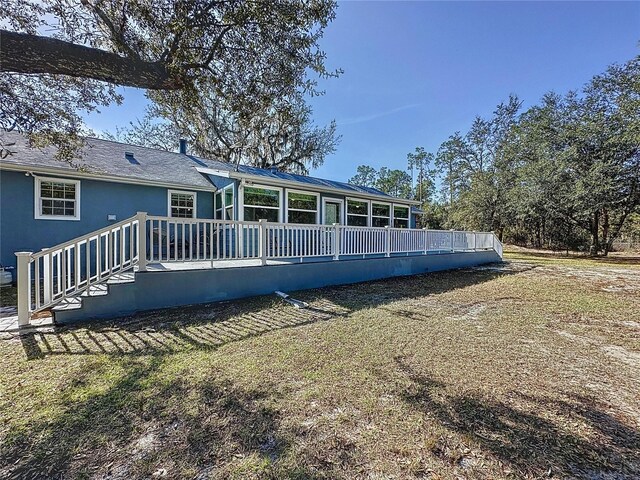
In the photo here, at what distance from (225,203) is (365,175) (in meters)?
38.3

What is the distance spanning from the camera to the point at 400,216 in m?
14.5

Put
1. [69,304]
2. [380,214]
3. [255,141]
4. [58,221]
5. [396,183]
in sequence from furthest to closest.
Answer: [396,183], [255,141], [380,214], [58,221], [69,304]

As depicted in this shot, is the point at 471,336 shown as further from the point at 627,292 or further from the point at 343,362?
the point at 627,292

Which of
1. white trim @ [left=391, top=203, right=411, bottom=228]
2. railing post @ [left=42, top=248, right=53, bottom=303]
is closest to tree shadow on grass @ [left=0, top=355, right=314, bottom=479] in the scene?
railing post @ [left=42, top=248, right=53, bottom=303]

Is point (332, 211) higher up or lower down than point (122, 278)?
higher up

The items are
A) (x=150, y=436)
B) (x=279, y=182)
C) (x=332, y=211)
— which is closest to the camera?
(x=150, y=436)

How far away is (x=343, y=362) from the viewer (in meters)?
3.21

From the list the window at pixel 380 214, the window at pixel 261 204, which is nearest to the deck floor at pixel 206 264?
the window at pixel 261 204

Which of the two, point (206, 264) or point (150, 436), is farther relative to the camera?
point (206, 264)

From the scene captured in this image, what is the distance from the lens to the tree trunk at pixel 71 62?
257 centimetres

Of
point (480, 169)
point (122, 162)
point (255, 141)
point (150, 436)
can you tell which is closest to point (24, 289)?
point (150, 436)

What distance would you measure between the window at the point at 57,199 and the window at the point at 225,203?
3956 mm

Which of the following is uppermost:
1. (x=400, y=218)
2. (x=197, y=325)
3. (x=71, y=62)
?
(x=71, y=62)

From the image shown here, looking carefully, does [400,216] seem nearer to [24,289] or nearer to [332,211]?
[332,211]
